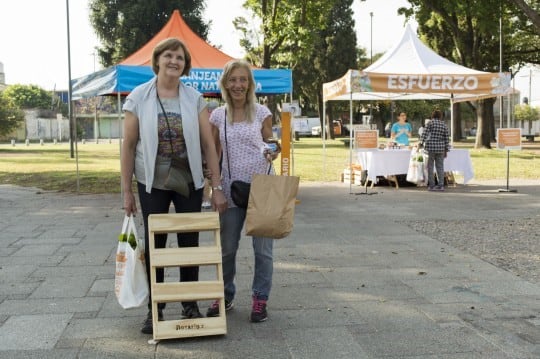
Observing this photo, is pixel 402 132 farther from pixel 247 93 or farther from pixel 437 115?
pixel 247 93

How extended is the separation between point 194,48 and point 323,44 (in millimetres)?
41130

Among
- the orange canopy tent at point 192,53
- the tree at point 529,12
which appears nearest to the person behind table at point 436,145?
the tree at point 529,12

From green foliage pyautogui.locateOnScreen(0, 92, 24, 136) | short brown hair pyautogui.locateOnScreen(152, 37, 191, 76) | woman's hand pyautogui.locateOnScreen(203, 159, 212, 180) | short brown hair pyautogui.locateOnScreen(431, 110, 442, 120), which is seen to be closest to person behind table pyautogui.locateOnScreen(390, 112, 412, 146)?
short brown hair pyautogui.locateOnScreen(431, 110, 442, 120)

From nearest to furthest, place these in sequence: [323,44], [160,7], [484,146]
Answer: [484,146]
[160,7]
[323,44]

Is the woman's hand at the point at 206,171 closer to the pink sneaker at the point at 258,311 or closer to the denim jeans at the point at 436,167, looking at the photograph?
the pink sneaker at the point at 258,311

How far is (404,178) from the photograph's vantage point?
Result: 46.2 ft

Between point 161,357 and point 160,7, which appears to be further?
point 160,7

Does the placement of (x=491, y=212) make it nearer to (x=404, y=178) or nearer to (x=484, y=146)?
(x=404, y=178)

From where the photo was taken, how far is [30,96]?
322 ft

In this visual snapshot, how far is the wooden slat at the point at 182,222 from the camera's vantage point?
389cm

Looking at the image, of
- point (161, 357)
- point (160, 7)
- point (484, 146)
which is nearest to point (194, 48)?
point (161, 357)

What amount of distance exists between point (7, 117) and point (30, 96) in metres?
62.2

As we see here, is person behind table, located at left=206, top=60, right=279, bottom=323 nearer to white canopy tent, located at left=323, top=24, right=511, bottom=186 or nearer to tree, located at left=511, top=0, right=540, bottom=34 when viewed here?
white canopy tent, located at left=323, top=24, right=511, bottom=186

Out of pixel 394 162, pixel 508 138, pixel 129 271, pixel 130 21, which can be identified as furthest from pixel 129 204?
pixel 130 21
